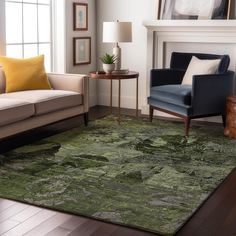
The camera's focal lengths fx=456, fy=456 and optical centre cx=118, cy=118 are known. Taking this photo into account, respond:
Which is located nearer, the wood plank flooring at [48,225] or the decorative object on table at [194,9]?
the wood plank flooring at [48,225]

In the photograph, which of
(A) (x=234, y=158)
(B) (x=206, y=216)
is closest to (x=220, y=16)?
(A) (x=234, y=158)

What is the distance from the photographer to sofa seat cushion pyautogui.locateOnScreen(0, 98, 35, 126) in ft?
13.0

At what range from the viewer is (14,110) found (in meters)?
4.07

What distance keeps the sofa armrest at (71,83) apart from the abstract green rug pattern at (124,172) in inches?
16.8

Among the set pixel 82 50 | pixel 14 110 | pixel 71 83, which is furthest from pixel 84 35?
pixel 14 110

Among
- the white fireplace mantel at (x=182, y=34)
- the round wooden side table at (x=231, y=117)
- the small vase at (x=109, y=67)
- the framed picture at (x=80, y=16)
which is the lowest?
the round wooden side table at (x=231, y=117)

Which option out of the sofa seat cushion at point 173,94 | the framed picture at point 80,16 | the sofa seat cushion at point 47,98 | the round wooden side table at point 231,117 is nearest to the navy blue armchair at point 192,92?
the sofa seat cushion at point 173,94

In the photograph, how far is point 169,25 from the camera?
18.4 ft

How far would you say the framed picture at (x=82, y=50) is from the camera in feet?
19.7

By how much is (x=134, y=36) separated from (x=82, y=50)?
72cm

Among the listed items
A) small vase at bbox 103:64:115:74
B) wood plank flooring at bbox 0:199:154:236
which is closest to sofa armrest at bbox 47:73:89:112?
small vase at bbox 103:64:115:74

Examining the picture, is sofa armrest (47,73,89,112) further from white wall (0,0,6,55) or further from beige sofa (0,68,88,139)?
white wall (0,0,6,55)

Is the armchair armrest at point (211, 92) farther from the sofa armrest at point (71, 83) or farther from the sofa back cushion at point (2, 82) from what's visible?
the sofa back cushion at point (2, 82)

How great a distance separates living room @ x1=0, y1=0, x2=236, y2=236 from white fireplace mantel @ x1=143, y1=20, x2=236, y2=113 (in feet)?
0.04
